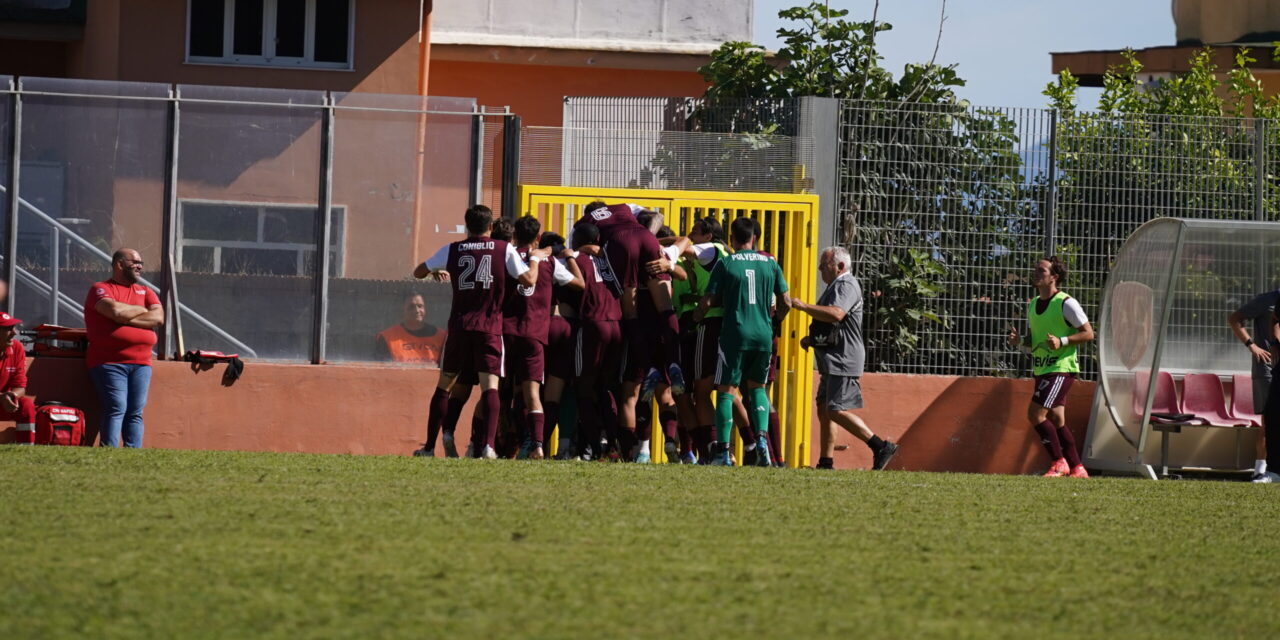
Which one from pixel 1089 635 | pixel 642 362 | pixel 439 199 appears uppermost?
pixel 439 199

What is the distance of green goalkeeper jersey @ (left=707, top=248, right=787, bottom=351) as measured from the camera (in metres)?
11.3

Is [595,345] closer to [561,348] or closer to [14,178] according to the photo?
[561,348]

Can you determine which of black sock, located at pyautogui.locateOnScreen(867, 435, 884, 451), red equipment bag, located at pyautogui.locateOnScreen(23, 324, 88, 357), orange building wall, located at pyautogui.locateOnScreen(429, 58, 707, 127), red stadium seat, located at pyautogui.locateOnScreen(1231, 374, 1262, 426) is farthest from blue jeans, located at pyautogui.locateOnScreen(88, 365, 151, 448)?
orange building wall, located at pyautogui.locateOnScreen(429, 58, 707, 127)

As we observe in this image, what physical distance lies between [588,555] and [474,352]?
15.2 feet

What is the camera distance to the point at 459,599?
18.7 ft

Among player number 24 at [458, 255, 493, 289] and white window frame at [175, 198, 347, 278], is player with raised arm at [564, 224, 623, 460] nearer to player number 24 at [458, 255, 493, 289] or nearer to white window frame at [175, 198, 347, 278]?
player number 24 at [458, 255, 493, 289]

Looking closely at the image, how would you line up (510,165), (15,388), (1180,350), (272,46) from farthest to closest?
1. (272,46)
2. (1180,350)
3. (510,165)
4. (15,388)

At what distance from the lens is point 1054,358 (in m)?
12.7

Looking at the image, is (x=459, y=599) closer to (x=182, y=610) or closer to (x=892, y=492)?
(x=182, y=610)

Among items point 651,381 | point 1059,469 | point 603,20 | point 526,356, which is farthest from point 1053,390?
point 603,20

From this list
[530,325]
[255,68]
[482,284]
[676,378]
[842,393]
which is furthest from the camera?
[255,68]

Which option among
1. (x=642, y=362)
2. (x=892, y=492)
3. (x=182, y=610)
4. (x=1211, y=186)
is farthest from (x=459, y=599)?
(x=1211, y=186)

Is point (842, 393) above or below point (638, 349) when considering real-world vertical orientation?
below

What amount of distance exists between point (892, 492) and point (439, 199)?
509 cm
